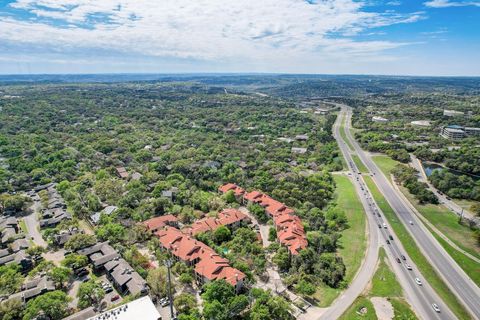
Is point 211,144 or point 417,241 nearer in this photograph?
point 417,241

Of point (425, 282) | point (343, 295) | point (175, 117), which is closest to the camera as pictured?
point (343, 295)

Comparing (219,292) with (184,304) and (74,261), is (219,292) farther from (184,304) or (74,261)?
(74,261)

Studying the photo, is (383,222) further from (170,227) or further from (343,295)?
(170,227)

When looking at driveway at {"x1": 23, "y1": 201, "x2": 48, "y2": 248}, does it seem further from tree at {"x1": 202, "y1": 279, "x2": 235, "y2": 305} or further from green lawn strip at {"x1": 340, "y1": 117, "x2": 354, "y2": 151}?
green lawn strip at {"x1": 340, "y1": 117, "x2": 354, "y2": 151}

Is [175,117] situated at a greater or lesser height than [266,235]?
greater

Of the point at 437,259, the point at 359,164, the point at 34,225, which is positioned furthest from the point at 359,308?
the point at 359,164

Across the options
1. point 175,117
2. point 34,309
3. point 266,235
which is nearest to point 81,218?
point 34,309

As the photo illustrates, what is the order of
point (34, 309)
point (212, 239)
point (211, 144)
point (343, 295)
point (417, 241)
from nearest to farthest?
1. point (34, 309)
2. point (343, 295)
3. point (212, 239)
4. point (417, 241)
5. point (211, 144)
